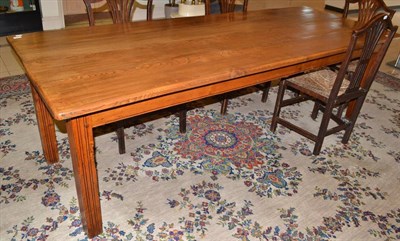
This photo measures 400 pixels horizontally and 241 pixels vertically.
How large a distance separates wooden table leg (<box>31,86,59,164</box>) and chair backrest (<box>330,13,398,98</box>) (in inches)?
66.4

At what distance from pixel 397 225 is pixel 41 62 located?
198 centimetres

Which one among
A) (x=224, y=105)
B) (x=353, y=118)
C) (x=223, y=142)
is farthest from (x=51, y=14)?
(x=353, y=118)

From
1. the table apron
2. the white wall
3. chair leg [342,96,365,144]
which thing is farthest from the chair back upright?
the white wall

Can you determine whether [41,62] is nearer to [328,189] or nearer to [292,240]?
[292,240]

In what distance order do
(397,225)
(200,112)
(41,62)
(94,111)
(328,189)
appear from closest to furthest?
1. (94,111)
2. (41,62)
3. (397,225)
4. (328,189)
5. (200,112)

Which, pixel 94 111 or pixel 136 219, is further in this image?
pixel 136 219

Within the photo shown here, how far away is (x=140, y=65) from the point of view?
5.12 feet

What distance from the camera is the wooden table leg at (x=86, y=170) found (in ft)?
4.25

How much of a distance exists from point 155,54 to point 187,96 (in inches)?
13.0

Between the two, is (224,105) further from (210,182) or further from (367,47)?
(367,47)

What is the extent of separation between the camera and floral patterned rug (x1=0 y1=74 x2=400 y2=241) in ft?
5.64

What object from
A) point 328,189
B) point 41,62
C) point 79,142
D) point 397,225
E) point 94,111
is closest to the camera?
point 94,111

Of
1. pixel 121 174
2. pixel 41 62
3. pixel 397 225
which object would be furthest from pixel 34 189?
pixel 397 225

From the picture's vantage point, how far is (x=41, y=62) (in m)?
1.52
